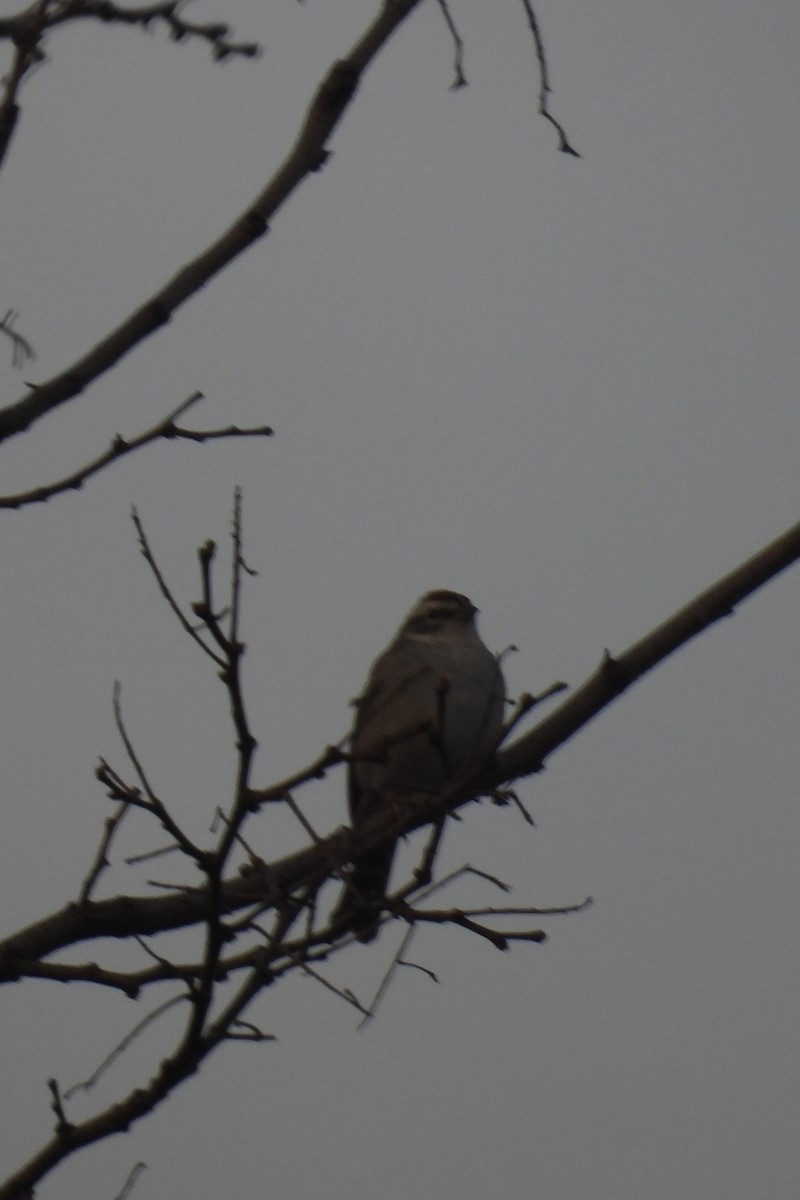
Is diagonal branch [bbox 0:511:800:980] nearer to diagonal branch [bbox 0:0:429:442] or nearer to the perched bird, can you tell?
diagonal branch [bbox 0:0:429:442]

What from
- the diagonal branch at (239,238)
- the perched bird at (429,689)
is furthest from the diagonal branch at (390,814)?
the perched bird at (429,689)

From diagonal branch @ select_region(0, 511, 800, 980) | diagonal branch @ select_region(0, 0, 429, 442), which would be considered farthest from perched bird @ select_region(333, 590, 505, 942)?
diagonal branch @ select_region(0, 0, 429, 442)

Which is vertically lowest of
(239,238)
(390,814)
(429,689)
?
(390,814)

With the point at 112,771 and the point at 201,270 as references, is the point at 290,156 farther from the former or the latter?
the point at 112,771

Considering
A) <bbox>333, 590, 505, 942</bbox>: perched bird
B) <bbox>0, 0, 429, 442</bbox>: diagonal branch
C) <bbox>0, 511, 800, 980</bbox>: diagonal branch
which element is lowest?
<bbox>0, 511, 800, 980</bbox>: diagonal branch

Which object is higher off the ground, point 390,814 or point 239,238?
point 239,238

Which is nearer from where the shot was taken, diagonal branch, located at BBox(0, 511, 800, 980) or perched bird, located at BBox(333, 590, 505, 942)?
diagonal branch, located at BBox(0, 511, 800, 980)

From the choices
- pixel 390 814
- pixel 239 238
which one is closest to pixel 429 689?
pixel 390 814

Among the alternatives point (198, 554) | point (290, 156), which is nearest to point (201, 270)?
point (290, 156)

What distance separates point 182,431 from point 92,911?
114 cm

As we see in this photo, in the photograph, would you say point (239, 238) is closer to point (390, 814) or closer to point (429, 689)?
point (390, 814)

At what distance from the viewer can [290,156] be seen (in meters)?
2.93

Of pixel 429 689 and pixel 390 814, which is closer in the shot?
pixel 390 814

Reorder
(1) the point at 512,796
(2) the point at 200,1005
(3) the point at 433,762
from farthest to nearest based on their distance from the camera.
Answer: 1. (3) the point at 433,762
2. (1) the point at 512,796
3. (2) the point at 200,1005
